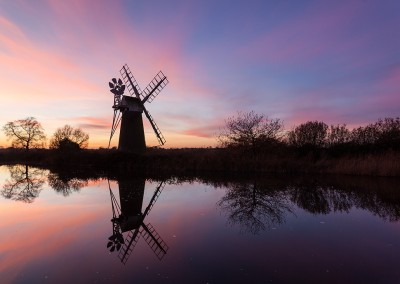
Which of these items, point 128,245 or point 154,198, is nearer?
point 128,245

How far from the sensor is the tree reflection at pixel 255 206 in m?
10.4

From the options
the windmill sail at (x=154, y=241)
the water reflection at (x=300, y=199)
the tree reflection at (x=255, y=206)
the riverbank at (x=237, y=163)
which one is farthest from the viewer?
the riverbank at (x=237, y=163)

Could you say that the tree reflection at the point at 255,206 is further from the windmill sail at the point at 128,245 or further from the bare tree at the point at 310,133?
the bare tree at the point at 310,133

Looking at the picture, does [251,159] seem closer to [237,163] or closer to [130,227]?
[237,163]

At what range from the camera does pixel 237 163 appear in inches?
1042

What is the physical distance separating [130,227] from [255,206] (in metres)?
5.17

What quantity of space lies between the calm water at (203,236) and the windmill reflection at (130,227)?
0.10 feet

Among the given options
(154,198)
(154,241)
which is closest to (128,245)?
(154,241)

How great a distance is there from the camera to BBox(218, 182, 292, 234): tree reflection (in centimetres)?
1036

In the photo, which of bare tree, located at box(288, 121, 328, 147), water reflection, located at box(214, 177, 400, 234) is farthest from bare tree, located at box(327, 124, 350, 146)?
water reflection, located at box(214, 177, 400, 234)

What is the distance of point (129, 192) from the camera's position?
16516 mm

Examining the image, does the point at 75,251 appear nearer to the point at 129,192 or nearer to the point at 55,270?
the point at 55,270

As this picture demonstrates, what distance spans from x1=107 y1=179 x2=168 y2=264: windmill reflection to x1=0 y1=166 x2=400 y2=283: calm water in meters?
0.03

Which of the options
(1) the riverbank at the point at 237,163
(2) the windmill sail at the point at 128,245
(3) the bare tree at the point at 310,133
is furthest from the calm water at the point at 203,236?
(3) the bare tree at the point at 310,133
